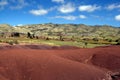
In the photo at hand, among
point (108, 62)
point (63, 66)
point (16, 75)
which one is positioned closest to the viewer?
point (16, 75)

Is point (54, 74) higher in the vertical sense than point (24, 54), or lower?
lower

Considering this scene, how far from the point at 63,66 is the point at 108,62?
565 centimetres

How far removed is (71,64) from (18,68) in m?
3.66

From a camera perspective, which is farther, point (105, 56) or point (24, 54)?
point (105, 56)

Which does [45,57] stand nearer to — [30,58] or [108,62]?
[30,58]

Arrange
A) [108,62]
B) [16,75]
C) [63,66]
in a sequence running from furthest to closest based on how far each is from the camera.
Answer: [108,62] → [63,66] → [16,75]

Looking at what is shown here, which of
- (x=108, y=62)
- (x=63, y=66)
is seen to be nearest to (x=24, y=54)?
(x=63, y=66)

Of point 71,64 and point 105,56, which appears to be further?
point 105,56

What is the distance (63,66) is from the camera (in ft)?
53.1

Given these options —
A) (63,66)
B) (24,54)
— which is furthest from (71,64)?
(24,54)

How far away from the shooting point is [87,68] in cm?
1680

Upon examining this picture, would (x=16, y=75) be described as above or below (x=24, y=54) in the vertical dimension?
below

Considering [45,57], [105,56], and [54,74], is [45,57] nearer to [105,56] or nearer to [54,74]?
[54,74]

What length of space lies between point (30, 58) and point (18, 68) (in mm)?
1366
